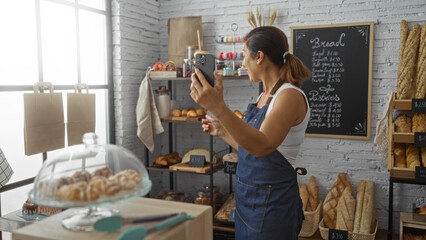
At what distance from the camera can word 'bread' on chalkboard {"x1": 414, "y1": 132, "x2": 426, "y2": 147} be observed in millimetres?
2498

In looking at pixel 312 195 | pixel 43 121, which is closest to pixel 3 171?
pixel 43 121

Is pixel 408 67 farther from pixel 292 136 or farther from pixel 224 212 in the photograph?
pixel 224 212

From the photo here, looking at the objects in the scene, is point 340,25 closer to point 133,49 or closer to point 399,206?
point 399,206

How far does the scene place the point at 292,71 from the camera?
67.6 inches

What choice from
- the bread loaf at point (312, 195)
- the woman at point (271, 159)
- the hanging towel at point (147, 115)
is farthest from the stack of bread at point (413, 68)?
the hanging towel at point (147, 115)

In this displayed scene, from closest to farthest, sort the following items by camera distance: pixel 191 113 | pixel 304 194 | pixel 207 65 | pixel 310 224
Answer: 1. pixel 207 65
2. pixel 310 224
3. pixel 304 194
4. pixel 191 113

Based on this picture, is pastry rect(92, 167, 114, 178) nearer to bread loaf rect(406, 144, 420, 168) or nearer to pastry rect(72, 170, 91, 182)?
pastry rect(72, 170, 91, 182)

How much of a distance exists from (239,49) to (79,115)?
165cm

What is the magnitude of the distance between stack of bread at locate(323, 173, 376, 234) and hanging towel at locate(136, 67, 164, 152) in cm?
164

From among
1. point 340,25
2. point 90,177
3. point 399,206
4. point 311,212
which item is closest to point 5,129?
point 90,177

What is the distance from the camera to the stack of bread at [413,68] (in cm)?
265

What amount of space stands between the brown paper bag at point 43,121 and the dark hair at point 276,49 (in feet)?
5.33

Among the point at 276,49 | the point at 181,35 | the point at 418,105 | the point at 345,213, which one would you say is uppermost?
the point at 181,35

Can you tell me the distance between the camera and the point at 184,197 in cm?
357
